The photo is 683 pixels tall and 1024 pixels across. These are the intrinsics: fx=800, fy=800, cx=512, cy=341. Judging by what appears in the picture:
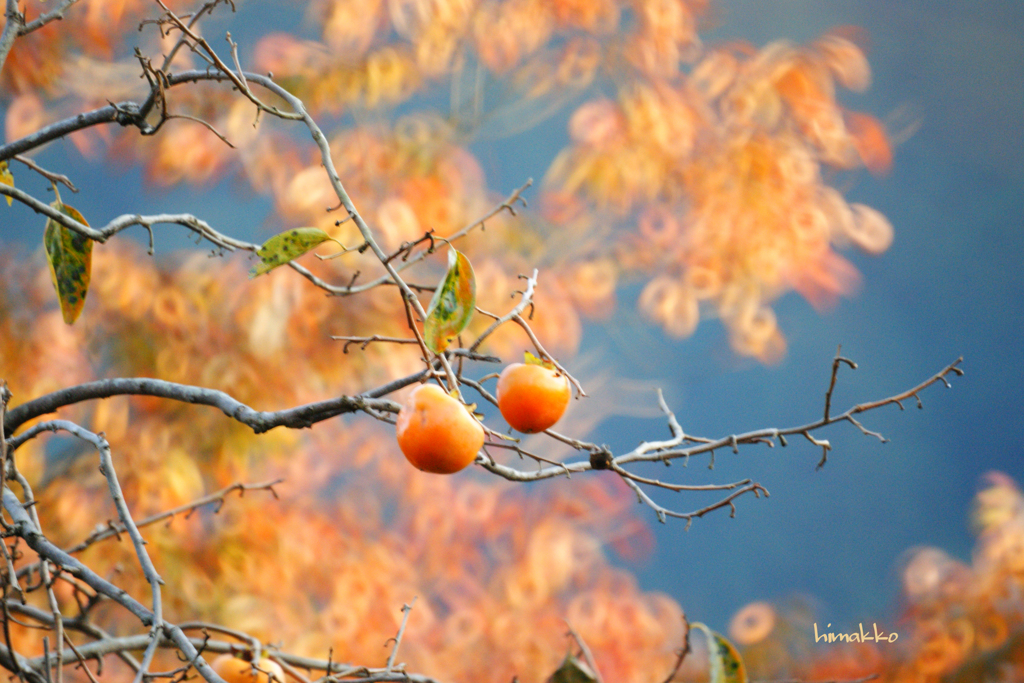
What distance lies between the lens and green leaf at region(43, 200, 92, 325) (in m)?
0.56

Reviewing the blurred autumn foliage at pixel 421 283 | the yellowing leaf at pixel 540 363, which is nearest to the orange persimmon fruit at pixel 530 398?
the yellowing leaf at pixel 540 363

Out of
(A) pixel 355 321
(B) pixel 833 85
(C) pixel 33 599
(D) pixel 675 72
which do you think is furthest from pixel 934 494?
(C) pixel 33 599

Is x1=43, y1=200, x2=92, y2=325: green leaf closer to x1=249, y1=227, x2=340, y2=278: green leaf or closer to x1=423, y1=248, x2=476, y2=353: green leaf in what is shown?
x1=249, y1=227, x2=340, y2=278: green leaf

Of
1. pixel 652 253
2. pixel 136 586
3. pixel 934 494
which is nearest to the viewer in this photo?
pixel 136 586

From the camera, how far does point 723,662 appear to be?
416 mm

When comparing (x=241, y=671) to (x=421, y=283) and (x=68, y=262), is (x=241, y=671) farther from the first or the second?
(x=421, y=283)

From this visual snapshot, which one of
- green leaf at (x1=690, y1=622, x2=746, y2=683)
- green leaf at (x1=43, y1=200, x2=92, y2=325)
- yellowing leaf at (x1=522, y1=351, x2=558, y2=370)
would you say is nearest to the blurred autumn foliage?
green leaf at (x1=43, y1=200, x2=92, y2=325)

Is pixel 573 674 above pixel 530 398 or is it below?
below

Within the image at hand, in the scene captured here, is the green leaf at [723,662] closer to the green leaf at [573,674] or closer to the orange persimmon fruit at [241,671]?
the green leaf at [573,674]

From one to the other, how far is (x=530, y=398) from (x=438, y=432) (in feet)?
0.28

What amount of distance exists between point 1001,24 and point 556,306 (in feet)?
3.84

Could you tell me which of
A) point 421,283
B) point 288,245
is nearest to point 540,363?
point 288,245

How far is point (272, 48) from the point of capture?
5.51ft

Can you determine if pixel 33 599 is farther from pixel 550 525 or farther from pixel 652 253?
pixel 652 253
